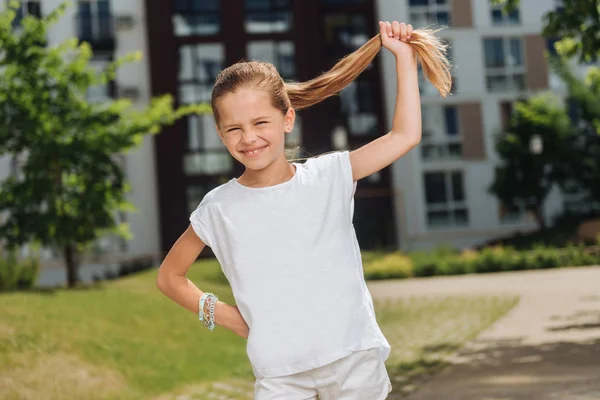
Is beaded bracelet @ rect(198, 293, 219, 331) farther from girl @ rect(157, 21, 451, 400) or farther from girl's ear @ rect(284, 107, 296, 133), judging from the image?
girl's ear @ rect(284, 107, 296, 133)

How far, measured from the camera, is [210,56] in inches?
1534

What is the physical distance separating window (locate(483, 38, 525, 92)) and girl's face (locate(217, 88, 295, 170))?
129 feet

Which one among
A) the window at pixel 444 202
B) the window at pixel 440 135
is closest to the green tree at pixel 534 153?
the window at pixel 444 202

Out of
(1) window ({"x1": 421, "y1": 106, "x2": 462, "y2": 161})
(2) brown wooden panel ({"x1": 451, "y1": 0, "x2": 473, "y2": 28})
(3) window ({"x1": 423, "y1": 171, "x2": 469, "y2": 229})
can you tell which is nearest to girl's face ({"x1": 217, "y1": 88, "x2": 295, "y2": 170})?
(3) window ({"x1": 423, "y1": 171, "x2": 469, "y2": 229})

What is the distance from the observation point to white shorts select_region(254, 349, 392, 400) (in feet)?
9.26

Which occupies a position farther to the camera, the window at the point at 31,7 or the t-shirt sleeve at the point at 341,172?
the window at the point at 31,7

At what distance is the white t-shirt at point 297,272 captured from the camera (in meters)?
2.80

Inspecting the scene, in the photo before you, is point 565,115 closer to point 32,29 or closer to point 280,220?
point 32,29

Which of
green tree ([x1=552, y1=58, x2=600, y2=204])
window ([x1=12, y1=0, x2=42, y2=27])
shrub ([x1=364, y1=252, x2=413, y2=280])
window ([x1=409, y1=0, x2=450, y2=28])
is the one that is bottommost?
shrub ([x1=364, y1=252, x2=413, y2=280])

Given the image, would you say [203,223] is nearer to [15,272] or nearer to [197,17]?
[15,272]

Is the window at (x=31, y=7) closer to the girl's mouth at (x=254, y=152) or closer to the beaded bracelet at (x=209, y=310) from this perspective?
the beaded bracelet at (x=209, y=310)

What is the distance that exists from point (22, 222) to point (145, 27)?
22.9m

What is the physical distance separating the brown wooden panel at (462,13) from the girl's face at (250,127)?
39525 millimetres

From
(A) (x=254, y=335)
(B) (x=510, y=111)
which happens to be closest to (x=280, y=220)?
(A) (x=254, y=335)
